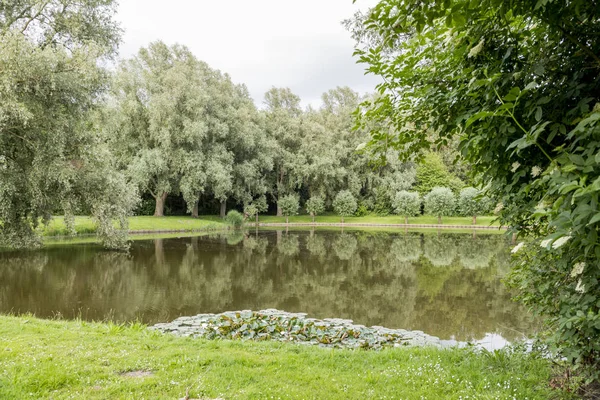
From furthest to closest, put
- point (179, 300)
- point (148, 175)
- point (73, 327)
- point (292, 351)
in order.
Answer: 1. point (148, 175)
2. point (179, 300)
3. point (73, 327)
4. point (292, 351)

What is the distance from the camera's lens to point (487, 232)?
33.5 metres

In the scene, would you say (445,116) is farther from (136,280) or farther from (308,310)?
(136,280)

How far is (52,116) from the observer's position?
1324 cm

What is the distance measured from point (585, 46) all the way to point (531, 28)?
1.48ft

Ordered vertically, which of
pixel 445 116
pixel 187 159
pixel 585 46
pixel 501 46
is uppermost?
pixel 187 159

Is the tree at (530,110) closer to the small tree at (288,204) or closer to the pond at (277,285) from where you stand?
the pond at (277,285)

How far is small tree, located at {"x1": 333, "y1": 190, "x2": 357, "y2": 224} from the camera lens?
135 feet

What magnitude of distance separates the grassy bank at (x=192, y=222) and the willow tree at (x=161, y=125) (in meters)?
2.69

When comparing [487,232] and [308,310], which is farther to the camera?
[487,232]

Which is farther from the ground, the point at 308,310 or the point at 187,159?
the point at 187,159

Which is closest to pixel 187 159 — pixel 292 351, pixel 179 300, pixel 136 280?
pixel 136 280

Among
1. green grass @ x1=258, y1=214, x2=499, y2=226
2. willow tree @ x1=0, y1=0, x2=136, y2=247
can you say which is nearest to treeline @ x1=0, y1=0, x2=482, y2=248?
willow tree @ x1=0, y1=0, x2=136, y2=247

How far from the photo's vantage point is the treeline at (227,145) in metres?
30.4

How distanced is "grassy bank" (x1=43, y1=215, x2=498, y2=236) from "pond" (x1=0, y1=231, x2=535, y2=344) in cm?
452
